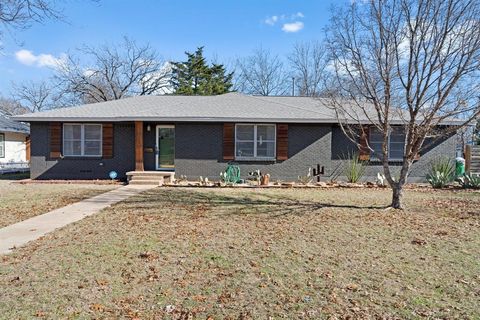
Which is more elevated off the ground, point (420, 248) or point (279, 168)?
point (279, 168)

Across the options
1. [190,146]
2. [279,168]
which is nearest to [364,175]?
[279,168]

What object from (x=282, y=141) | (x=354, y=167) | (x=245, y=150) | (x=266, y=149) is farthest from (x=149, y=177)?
(x=354, y=167)

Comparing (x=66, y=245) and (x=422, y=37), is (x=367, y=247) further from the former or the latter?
(x=422, y=37)

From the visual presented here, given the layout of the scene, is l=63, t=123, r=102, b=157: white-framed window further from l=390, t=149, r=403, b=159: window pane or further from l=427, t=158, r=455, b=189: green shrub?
l=427, t=158, r=455, b=189: green shrub

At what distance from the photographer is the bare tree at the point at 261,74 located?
128ft

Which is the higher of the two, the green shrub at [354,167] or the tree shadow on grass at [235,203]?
the green shrub at [354,167]

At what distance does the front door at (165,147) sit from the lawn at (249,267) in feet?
22.6

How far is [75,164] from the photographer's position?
13969 mm

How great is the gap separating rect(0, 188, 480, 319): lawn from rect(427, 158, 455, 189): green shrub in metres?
5.31

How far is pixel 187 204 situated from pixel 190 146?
5229 millimetres

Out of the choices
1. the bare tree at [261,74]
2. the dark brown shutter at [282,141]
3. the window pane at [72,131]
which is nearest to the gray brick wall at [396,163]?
the dark brown shutter at [282,141]

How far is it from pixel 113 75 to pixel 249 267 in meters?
35.4

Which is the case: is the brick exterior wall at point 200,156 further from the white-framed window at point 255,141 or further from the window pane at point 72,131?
the window pane at point 72,131

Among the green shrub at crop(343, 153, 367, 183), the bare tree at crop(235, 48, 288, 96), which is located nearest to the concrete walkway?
the green shrub at crop(343, 153, 367, 183)
